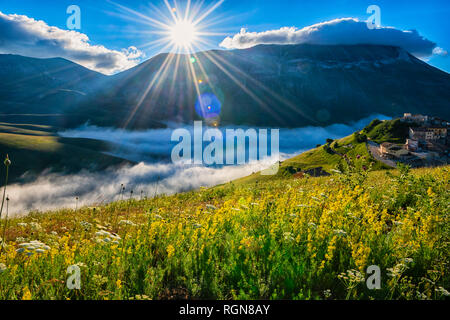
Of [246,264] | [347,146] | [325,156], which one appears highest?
[347,146]

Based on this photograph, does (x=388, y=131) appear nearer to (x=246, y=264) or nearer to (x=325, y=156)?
(x=325, y=156)

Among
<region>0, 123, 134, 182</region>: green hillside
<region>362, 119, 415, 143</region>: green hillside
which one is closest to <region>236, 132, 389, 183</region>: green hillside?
<region>362, 119, 415, 143</region>: green hillside

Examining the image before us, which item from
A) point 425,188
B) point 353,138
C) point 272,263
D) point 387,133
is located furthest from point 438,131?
point 272,263

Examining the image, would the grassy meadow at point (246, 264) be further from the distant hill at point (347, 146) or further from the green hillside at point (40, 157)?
the green hillside at point (40, 157)

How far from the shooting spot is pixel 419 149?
10938 cm

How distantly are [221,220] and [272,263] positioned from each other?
201cm

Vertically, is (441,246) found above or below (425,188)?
below

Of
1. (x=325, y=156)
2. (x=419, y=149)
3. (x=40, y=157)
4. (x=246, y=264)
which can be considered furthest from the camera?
(x=40, y=157)

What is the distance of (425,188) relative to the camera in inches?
372

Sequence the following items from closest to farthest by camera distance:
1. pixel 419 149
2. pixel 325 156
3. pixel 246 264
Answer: pixel 246 264 < pixel 419 149 < pixel 325 156

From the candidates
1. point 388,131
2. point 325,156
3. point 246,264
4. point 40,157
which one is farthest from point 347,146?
point 40,157

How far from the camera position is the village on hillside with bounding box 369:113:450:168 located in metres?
102
